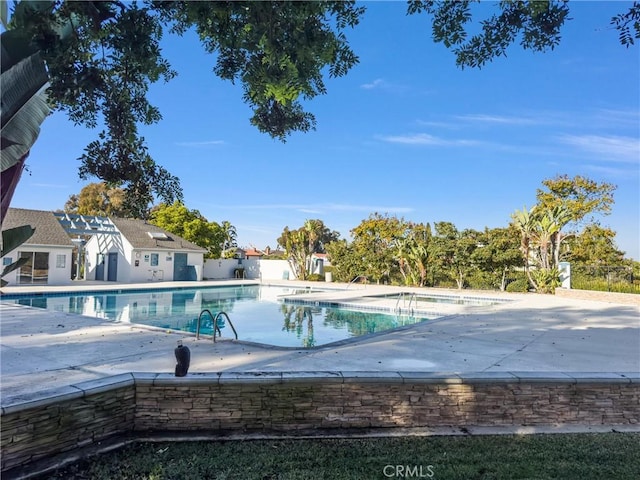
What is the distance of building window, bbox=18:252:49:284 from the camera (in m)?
22.0

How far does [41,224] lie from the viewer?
24156 mm

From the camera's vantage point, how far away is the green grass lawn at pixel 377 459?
3.91 m

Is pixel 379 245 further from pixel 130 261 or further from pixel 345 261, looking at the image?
pixel 130 261

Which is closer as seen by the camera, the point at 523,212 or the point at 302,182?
the point at 523,212

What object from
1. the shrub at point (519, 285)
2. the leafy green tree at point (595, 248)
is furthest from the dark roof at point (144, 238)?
the leafy green tree at point (595, 248)

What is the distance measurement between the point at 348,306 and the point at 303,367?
10.9 m

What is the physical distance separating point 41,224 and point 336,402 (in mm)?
25431

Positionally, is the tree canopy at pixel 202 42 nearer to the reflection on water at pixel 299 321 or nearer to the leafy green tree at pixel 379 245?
the reflection on water at pixel 299 321

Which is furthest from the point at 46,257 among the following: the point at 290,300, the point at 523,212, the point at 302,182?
the point at 523,212

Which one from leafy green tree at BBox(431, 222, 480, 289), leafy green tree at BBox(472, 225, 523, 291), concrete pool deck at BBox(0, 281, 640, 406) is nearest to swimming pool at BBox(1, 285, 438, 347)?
concrete pool deck at BBox(0, 281, 640, 406)

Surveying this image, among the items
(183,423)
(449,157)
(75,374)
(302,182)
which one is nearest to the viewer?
(183,423)

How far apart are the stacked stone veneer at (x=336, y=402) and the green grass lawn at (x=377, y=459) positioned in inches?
13.4

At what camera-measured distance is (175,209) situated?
34.1 meters

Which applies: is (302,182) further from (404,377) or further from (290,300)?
(404,377)
